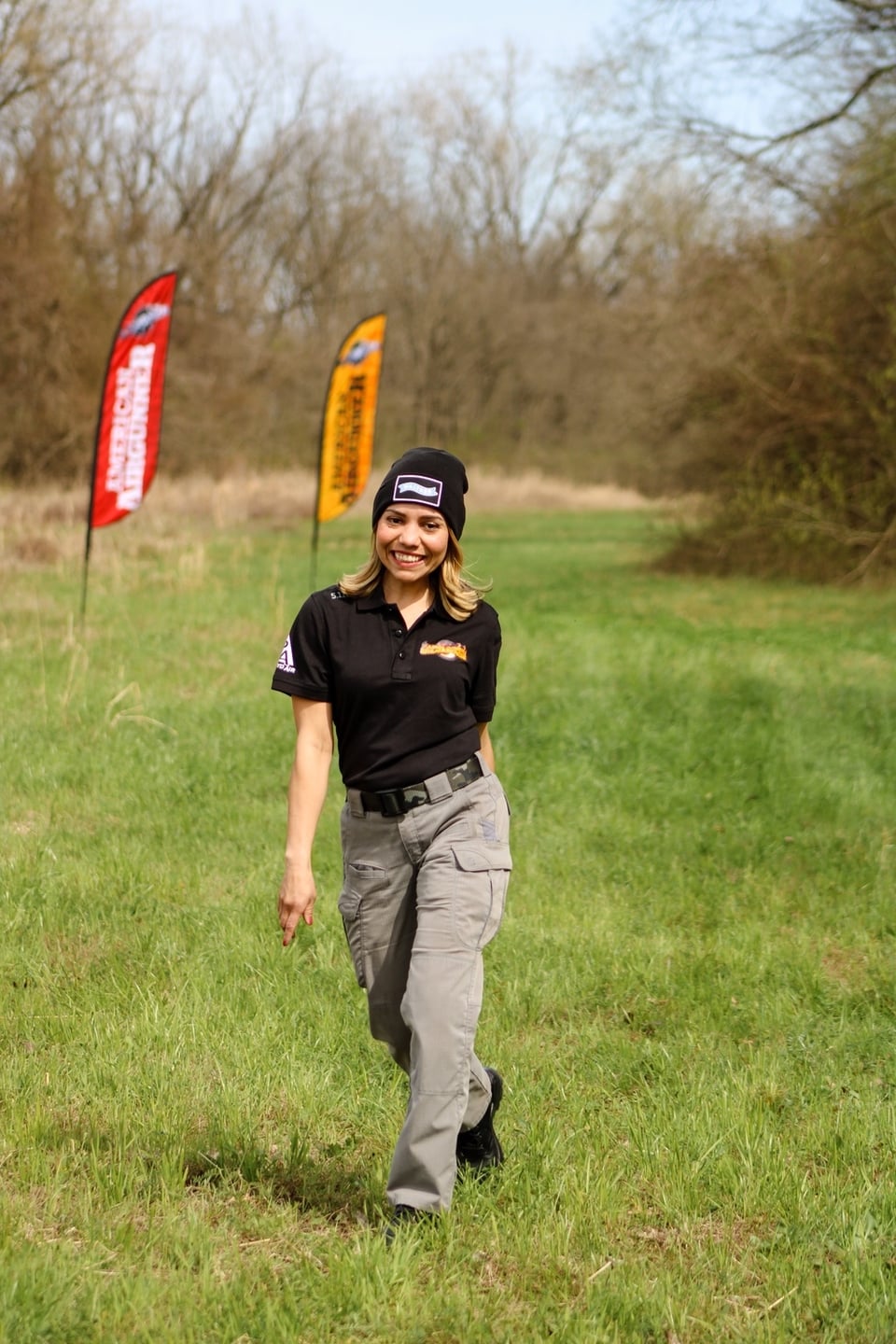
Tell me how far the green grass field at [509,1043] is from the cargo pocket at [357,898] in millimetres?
645

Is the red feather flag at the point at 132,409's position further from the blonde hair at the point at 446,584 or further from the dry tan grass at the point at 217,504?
the blonde hair at the point at 446,584

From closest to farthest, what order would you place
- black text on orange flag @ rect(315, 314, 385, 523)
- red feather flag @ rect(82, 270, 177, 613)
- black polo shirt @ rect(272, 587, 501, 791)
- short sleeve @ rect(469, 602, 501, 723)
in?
black polo shirt @ rect(272, 587, 501, 791), short sleeve @ rect(469, 602, 501, 723), red feather flag @ rect(82, 270, 177, 613), black text on orange flag @ rect(315, 314, 385, 523)

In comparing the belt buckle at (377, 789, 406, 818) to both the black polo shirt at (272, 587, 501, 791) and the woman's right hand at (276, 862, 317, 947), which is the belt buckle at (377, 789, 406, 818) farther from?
the woman's right hand at (276, 862, 317, 947)

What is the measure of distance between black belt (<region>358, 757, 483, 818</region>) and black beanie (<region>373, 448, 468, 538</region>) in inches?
23.4

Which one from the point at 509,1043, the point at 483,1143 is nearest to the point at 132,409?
the point at 509,1043

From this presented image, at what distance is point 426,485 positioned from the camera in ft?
11.0

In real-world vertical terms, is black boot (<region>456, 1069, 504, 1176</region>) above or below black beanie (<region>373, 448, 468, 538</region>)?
below

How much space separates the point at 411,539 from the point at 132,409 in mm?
10631

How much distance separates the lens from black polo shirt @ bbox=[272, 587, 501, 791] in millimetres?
3311

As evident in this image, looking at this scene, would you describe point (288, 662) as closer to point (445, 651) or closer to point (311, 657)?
point (311, 657)

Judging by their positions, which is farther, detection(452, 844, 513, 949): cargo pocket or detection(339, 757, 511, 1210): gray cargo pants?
detection(452, 844, 513, 949): cargo pocket

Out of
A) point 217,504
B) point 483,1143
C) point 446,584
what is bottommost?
point 483,1143

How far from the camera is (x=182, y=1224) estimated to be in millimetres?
3230

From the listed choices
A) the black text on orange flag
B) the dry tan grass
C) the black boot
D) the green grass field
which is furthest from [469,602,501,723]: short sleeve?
the dry tan grass
